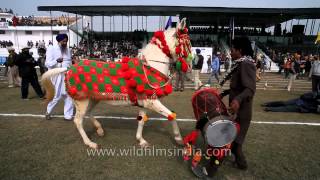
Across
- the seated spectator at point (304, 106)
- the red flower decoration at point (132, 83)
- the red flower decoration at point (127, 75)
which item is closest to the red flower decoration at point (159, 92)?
the red flower decoration at point (132, 83)

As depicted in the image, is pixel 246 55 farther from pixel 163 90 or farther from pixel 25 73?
pixel 25 73

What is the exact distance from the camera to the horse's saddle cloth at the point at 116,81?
458 cm

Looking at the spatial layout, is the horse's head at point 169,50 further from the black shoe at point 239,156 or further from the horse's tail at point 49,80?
the horse's tail at point 49,80

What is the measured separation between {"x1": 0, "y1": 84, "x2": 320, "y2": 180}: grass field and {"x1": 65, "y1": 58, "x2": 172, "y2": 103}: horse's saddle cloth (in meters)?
1.01

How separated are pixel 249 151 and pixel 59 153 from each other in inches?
131

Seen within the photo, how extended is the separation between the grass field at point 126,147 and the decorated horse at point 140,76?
1.75 feet

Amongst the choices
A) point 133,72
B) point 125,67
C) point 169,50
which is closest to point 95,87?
point 125,67

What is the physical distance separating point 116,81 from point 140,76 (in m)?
0.49

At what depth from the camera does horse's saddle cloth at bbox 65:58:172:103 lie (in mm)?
4578

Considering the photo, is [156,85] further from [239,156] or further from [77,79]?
[239,156]

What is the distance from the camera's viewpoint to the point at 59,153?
15.3 feet

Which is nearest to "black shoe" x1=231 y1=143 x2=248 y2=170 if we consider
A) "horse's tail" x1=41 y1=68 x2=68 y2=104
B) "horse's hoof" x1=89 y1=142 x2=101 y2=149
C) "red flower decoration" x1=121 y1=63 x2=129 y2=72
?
"red flower decoration" x1=121 y1=63 x2=129 y2=72

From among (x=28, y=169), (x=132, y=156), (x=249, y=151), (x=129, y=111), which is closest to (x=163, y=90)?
(x=132, y=156)

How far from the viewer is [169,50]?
4625mm
